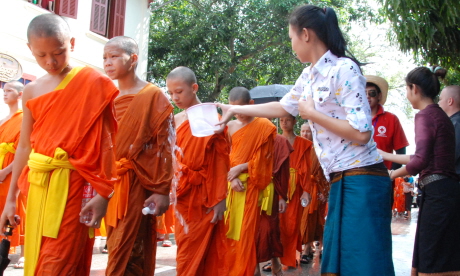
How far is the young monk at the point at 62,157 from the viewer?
3023mm

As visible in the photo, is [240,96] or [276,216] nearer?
[240,96]

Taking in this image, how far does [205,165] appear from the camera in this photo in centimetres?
507

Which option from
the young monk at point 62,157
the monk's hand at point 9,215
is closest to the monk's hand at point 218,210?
the young monk at point 62,157

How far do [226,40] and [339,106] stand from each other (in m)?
15.0

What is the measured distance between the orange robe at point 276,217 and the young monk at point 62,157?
3640 mm

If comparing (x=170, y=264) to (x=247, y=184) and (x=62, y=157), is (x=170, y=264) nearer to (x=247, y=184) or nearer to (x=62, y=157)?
(x=247, y=184)

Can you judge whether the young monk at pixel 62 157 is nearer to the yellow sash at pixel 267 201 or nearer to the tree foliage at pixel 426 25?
the yellow sash at pixel 267 201

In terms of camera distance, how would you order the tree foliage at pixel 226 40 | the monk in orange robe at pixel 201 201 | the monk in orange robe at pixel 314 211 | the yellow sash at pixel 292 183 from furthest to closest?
the tree foliage at pixel 226 40
the monk in orange robe at pixel 314 211
the yellow sash at pixel 292 183
the monk in orange robe at pixel 201 201

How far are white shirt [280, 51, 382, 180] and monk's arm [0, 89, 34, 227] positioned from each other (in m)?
1.75

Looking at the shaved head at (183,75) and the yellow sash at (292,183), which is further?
the yellow sash at (292,183)

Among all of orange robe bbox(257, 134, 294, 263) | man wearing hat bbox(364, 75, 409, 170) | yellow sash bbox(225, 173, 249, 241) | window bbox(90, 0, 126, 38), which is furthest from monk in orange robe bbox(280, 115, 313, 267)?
window bbox(90, 0, 126, 38)

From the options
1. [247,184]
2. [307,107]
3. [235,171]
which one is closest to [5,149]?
[235,171]

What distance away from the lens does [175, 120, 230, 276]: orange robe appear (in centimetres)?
496

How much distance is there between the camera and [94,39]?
1345 centimetres
